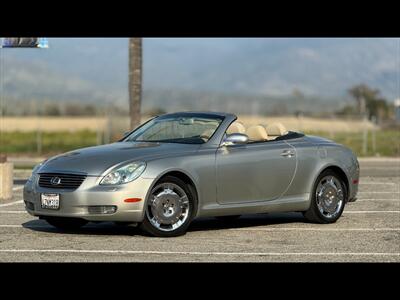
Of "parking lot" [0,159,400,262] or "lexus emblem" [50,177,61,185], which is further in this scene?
"lexus emblem" [50,177,61,185]

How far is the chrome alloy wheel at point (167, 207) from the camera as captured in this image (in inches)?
472

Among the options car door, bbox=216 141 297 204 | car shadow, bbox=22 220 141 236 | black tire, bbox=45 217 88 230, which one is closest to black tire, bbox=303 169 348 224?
car door, bbox=216 141 297 204

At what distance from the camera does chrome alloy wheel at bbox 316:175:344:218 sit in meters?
13.8

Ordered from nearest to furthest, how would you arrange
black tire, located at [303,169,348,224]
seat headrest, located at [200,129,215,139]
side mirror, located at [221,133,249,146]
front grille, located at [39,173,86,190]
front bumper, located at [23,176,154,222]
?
1. front bumper, located at [23,176,154,222]
2. front grille, located at [39,173,86,190]
3. side mirror, located at [221,133,249,146]
4. seat headrest, located at [200,129,215,139]
5. black tire, located at [303,169,348,224]

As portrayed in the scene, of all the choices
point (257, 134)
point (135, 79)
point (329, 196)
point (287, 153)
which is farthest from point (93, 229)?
point (135, 79)

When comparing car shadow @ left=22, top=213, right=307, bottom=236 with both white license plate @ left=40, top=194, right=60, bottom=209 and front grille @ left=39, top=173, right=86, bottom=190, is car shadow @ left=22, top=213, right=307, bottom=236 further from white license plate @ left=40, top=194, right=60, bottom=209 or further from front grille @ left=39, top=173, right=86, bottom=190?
front grille @ left=39, top=173, right=86, bottom=190

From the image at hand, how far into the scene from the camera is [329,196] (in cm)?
1384

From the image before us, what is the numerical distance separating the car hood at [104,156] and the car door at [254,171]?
480mm

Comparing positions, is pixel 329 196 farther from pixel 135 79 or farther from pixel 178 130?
pixel 135 79

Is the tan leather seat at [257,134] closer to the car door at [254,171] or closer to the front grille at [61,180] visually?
the car door at [254,171]

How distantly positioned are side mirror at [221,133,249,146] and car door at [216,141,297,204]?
0.06m

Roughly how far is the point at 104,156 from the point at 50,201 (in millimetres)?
817
